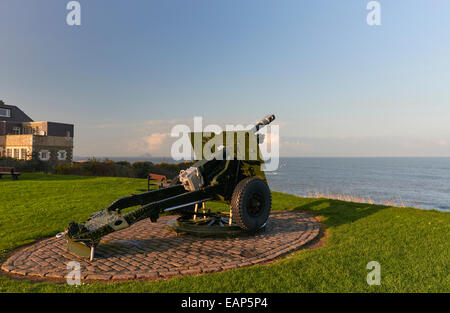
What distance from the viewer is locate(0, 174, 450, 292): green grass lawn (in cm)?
444

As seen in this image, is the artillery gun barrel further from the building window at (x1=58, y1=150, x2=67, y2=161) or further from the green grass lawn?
the building window at (x1=58, y1=150, x2=67, y2=161)

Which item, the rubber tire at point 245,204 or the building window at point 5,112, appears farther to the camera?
the building window at point 5,112

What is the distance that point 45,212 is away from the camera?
10047 mm

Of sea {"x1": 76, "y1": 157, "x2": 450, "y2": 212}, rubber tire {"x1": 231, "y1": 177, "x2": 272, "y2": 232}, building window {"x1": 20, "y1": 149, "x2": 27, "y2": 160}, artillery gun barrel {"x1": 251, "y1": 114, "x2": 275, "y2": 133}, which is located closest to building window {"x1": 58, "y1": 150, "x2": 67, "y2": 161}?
building window {"x1": 20, "y1": 149, "x2": 27, "y2": 160}

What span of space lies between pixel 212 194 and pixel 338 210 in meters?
4.82

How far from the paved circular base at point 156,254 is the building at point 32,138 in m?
37.1

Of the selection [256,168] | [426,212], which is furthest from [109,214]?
[426,212]

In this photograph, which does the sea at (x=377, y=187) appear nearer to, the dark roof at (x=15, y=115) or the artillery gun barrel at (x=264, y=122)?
the artillery gun barrel at (x=264, y=122)

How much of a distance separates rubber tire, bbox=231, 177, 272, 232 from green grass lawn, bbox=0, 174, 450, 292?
51.7 inches

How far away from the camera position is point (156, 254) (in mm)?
6082

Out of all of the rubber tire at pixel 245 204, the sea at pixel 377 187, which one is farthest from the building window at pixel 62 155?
the rubber tire at pixel 245 204

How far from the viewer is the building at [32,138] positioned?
1563 inches
